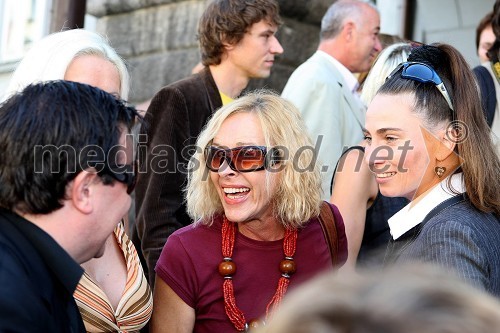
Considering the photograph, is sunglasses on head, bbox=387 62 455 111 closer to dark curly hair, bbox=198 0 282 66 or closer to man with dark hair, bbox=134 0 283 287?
man with dark hair, bbox=134 0 283 287

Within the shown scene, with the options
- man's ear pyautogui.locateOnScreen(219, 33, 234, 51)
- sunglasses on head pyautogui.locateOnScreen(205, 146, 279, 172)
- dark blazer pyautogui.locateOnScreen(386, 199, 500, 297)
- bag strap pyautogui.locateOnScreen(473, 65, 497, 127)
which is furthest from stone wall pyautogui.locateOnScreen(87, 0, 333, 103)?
dark blazer pyautogui.locateOnScreen(386, 199, 500, 297)

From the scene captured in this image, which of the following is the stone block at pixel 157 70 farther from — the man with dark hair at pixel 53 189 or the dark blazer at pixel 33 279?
the dark blazer at pixel 33 279

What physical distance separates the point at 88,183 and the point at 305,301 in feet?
3.89

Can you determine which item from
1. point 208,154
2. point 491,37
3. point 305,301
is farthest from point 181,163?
point 305,301

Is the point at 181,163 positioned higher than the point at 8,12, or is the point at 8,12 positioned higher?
the point at 181,163

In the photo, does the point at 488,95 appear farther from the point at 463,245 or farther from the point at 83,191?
the point at 83,191

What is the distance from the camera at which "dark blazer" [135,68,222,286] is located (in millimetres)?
4367

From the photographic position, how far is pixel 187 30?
7191 mm

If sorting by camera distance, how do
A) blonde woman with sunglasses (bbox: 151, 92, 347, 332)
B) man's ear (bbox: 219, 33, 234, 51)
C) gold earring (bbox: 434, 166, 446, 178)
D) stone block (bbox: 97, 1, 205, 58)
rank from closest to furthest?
gold earring (bbox: 434, 166, 446, 178) → blonde woman with sunglasses (bbox: 151, 92, 347, 332) → man's ear (bbox: 219, 33, 234, 51) → stone block (bbox: 97, 1, 205, 58)

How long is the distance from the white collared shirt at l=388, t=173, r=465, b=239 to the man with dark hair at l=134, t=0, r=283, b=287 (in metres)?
1.51

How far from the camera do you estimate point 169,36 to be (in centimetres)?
736

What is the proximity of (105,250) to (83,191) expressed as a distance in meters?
0.98

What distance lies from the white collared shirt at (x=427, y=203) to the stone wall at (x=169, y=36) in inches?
143

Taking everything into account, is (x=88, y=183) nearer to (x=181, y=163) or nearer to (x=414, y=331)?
(x=414, y=331)
